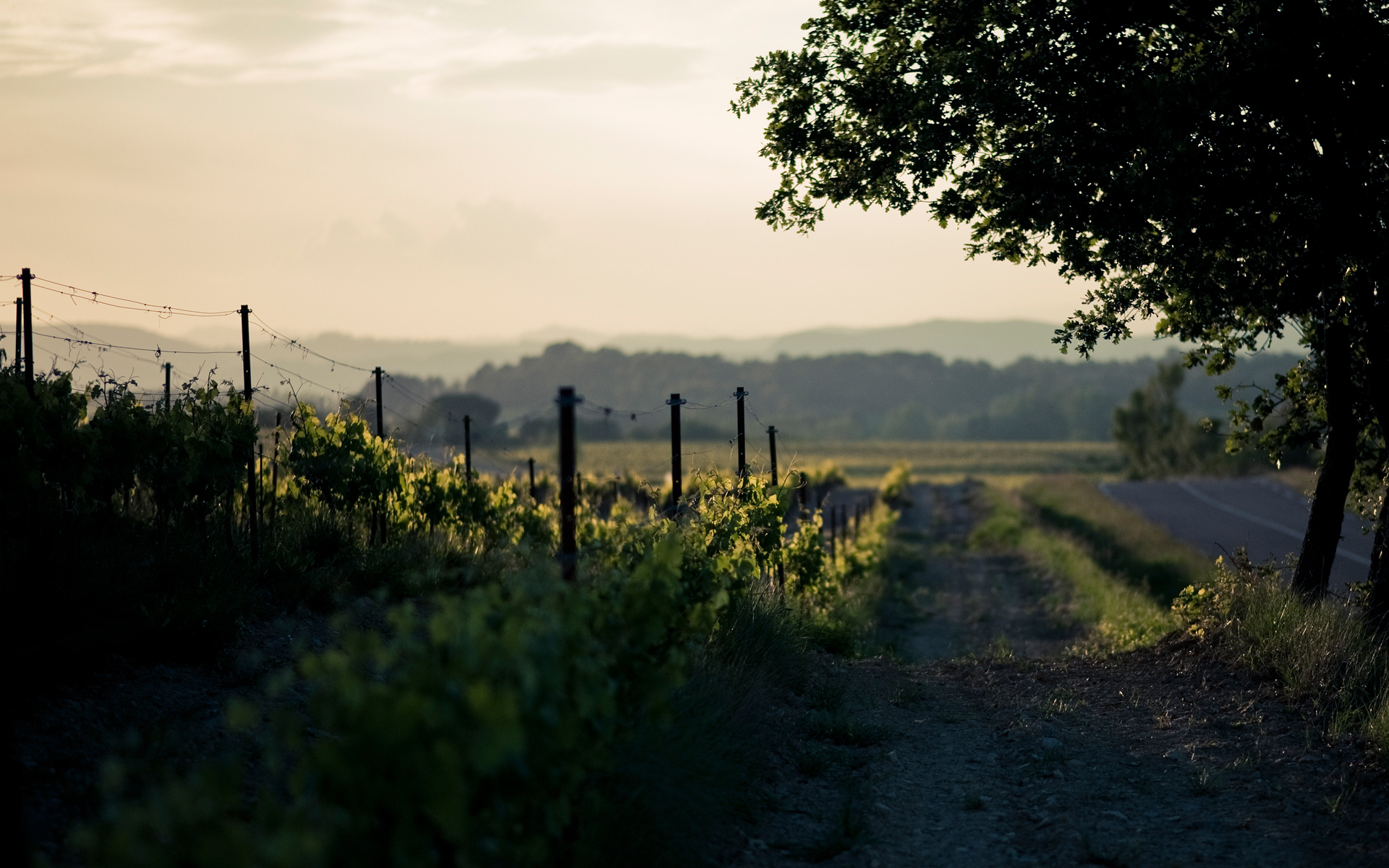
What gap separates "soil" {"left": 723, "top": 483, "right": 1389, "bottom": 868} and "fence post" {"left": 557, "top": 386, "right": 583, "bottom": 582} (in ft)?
6.38

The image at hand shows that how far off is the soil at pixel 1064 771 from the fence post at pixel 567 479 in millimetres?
1944

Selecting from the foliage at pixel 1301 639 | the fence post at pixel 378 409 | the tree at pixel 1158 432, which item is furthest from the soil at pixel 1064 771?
the tree at pixel 1158 432

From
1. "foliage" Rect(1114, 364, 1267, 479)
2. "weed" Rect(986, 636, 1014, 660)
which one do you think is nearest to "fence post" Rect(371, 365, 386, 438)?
"weed" Rect(986, 636, 1014, 660)

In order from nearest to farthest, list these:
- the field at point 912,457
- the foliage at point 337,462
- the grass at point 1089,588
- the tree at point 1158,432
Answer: the foliage at point 337,462 < the grass at point 1089,588 < the tree at point 1158,432 < the field at point 912,457

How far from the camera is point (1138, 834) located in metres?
6.23

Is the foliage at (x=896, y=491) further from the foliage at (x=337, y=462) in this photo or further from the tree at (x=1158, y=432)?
the foliage at (x=337, y=462)

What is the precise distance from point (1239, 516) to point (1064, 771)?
3392 centimetres

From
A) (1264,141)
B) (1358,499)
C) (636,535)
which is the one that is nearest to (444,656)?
(636,535)

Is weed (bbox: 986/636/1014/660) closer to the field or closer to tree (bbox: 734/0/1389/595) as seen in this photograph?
tree (bbox: 734/0/1389/595)

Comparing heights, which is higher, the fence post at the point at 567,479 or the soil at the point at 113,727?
the fence post at the point at 567,479

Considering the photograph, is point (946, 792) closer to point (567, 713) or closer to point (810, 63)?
point (567, 713)

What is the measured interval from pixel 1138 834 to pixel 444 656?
15.4 ft

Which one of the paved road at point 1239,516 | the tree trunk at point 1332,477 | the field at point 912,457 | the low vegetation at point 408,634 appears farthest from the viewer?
the field at point 912,457

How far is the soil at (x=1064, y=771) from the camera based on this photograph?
6051 mm
